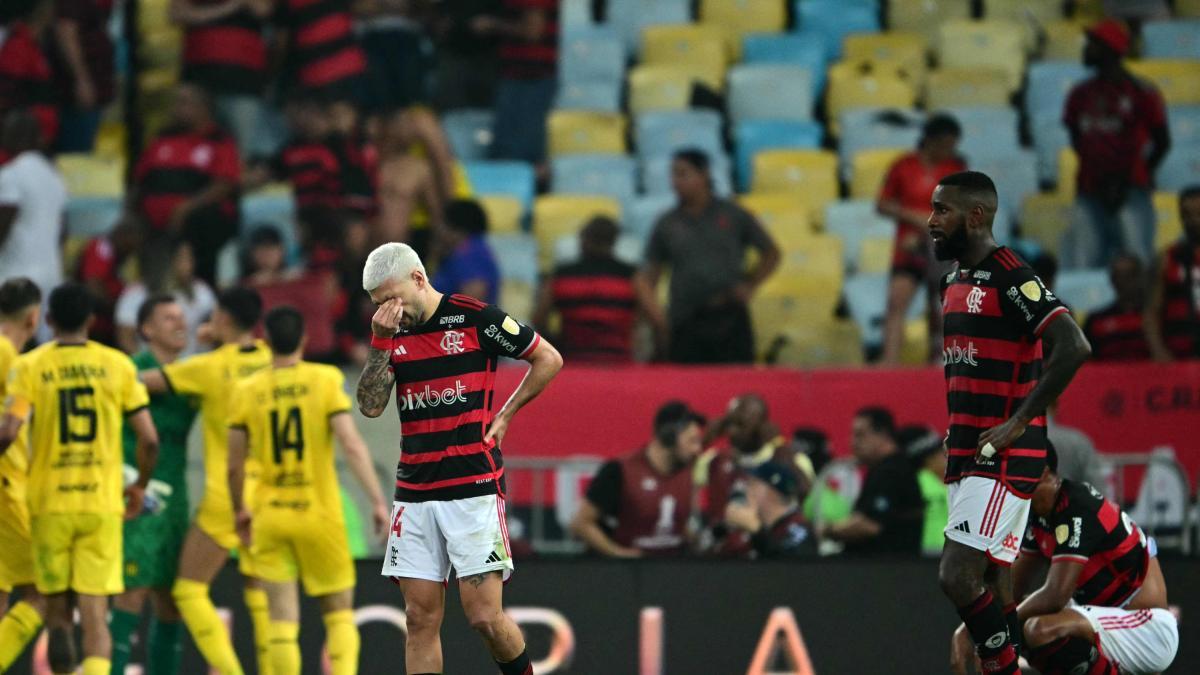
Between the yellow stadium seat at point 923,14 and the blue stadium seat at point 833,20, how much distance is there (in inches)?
Result: 8.5

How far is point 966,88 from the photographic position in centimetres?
1736

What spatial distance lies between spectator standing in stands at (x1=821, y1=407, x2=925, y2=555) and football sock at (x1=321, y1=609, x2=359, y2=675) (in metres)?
3.21

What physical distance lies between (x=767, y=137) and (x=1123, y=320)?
4131mm

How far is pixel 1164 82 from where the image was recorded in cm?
1730

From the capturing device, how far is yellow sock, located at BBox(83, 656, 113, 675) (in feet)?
32.4

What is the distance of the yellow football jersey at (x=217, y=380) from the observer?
10.9 m

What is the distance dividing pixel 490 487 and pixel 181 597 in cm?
298

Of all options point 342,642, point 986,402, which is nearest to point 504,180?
point 342,642

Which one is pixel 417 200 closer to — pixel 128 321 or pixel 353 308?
pixel 353 308

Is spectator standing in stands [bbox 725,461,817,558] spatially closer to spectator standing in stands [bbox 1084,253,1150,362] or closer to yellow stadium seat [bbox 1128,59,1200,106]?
spectator standing in stands [bbox 1084,253,1150,362]

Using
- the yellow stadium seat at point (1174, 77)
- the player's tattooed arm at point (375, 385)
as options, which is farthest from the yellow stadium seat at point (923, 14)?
the player's tattooed arm at point (375, 385)

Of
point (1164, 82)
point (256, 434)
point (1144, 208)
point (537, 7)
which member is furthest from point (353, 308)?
point (1164, 82)

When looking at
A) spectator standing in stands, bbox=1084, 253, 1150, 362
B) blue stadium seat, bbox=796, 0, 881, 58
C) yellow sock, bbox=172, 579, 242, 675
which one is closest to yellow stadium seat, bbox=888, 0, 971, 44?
blue stadium seat, bbox=796, 0, 881, 58

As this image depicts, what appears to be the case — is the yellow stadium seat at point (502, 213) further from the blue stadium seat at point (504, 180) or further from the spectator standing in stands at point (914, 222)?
the spectator standing in stands at point (914, 222)
